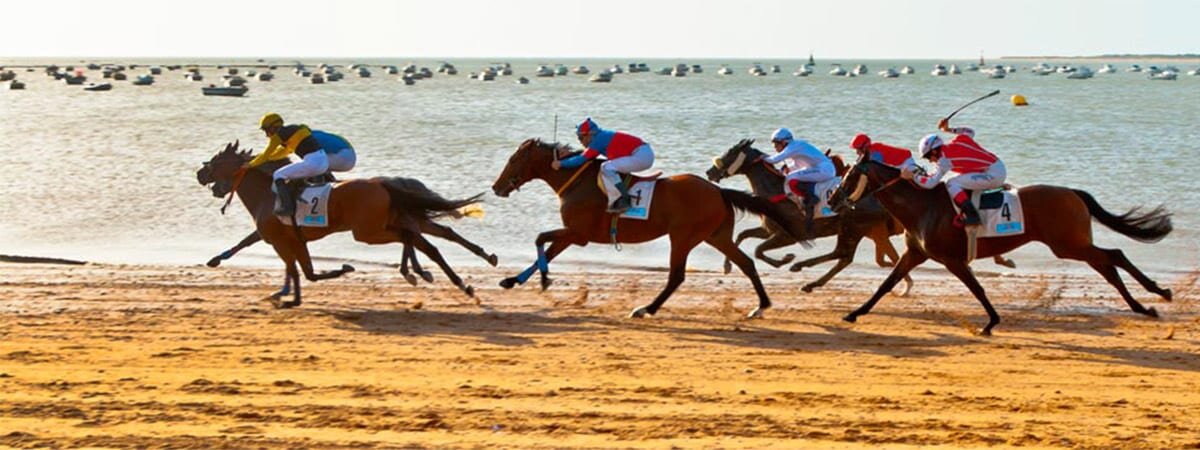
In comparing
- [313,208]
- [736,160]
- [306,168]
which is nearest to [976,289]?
[736,160]

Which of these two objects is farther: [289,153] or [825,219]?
[825,219]

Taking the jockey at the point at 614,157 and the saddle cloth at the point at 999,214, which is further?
the jockey at the point at 614,157

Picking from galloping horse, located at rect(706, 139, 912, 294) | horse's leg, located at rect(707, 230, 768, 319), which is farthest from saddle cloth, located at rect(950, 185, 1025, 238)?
galloping horse, located at rect(706, 139, 912, 294)

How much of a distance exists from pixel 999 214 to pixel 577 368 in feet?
15.0

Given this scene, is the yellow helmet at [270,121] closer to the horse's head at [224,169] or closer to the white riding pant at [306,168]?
the white riding pant at [306,168]

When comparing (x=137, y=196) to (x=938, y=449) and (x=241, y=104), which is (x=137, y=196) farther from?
(x=241, y=104)

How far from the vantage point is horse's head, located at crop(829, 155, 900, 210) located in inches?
560

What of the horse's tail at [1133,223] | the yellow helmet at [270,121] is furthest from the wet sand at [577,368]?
the yellow helmet at [270,121]

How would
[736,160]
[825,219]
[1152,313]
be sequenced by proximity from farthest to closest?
[736,160]
[825,219]
[1152,313]

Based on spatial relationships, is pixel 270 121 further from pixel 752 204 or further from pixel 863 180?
pixel 863 180

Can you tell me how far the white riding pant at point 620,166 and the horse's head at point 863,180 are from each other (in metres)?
1.94

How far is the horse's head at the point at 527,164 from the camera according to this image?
15.7 m

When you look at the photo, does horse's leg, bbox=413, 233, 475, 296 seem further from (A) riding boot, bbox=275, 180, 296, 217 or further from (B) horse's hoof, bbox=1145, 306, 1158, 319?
(B) horse's hoof, bbox=1145, 306, 1158, 319

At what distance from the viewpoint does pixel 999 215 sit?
46.5 ft
